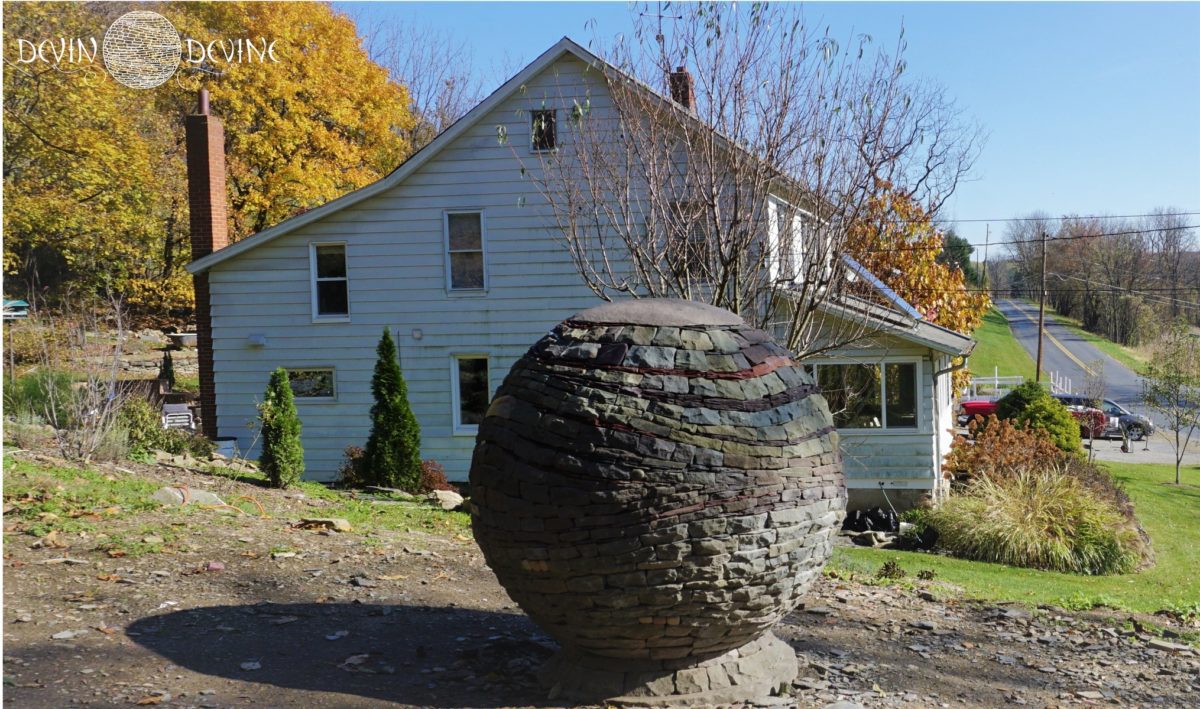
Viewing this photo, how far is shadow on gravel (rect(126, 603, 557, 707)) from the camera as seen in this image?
17.0 feet

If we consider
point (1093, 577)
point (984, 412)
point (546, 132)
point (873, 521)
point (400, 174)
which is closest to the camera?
point (1093, 577)

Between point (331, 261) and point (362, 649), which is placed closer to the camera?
point (362, 649)

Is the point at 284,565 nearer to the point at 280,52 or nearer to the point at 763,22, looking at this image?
the point at 763,22

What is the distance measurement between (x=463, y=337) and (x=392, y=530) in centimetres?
725

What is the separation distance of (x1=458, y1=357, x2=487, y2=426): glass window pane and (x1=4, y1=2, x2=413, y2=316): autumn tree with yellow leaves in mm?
10871

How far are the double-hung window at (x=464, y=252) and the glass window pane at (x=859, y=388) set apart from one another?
6.25 m

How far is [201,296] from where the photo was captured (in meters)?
17.7

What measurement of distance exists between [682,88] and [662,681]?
22.9ft

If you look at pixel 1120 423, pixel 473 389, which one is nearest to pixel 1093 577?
pixel 473 389

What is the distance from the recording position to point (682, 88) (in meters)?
10.3

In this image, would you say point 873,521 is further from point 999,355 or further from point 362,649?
point 999,355

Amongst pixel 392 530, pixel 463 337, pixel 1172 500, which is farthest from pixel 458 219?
pixel 1172 500

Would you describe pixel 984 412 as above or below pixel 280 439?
below

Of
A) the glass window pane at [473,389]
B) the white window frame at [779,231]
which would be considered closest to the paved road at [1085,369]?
the glass window pane at [473,389]
